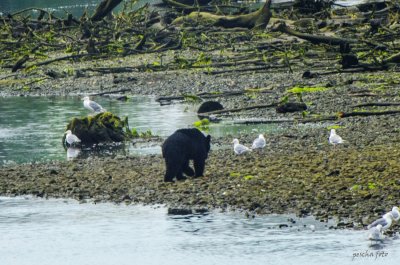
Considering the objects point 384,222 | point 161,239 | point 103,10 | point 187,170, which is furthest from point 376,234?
point 103,10

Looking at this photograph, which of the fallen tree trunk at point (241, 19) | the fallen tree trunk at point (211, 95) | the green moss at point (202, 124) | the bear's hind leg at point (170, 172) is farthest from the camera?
the fallen tree trunk at point (241, 19)

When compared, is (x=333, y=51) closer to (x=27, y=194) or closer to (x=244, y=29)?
(x=244, y=29)

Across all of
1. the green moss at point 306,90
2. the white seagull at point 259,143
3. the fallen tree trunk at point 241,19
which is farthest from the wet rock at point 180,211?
the fallen tree trunk at point 241,19

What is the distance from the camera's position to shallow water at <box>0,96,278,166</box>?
24.5 m

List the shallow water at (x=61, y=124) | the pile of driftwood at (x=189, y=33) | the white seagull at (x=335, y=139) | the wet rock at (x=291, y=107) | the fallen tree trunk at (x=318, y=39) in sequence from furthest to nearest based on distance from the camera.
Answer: the pile of driftwood at (x=189, y=33) → the fallen tree trunk at (x=318, y=39) → the wet rock at (x=291, y=107) → the shallow water at (x=61, y=124) → the white seagull at (x=335, y=139)

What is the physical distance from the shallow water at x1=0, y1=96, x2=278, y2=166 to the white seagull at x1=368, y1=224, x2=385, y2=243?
30.8 ft

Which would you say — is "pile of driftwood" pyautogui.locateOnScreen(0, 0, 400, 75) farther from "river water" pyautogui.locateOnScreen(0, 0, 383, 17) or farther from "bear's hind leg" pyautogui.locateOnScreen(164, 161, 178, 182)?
"river water" pyautogui.locateOnScreen(0, 0, 383, 17)

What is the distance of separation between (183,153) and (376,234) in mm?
5204

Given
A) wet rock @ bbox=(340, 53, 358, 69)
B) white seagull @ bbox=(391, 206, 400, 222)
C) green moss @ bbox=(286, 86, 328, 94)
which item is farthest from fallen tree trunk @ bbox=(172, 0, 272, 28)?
white seagull @ bbox=(391, 206, 400, 222)

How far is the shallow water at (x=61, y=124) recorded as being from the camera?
2448cm

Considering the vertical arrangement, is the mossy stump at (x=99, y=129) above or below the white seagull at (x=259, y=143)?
below

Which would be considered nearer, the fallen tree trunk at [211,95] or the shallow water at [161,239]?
the shallow water at [161,239]

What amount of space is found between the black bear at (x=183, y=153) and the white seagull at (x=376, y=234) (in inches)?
192

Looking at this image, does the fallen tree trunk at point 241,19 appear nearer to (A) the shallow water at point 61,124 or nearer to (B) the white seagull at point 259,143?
(A) the shallow water at point 61,124
